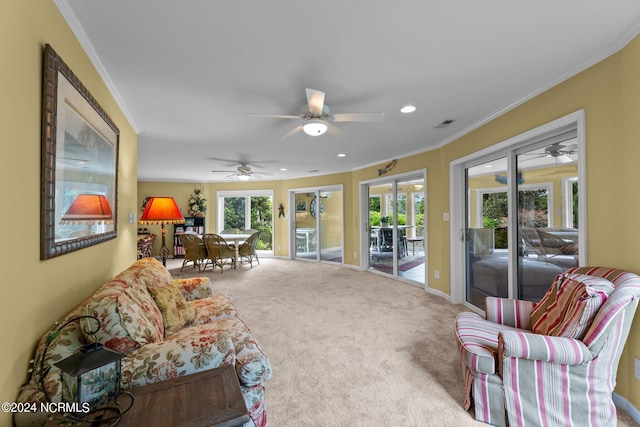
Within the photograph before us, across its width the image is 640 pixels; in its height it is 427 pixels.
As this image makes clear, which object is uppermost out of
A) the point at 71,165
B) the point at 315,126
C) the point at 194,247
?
the point at 315,126

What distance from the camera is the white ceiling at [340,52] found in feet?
4.80

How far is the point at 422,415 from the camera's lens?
175cm

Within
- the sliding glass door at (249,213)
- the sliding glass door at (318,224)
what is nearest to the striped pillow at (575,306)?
the sliding glass door at (318,224)

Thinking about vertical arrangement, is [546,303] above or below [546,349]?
above

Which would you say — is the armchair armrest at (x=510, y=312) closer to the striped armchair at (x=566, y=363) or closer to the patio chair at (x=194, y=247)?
the striped armchair at (x=566, y=363)

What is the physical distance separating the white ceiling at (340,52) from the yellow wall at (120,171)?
0.52 ft

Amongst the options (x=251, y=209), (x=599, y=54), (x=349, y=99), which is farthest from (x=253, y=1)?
(x=251, y=209)

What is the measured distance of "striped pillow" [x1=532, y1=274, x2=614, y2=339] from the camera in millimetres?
1548

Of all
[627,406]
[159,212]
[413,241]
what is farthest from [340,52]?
[413,241]

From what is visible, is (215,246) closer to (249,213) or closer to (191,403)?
(249,213)

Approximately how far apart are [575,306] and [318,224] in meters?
6.05

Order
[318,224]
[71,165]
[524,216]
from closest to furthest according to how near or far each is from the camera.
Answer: [71,165], [524,216], [318,224]

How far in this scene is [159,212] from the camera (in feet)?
10.6

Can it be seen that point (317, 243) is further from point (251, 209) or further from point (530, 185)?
point (530, 185)
